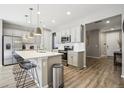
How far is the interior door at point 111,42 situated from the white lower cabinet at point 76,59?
525 cm

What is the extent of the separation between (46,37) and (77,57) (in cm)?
399

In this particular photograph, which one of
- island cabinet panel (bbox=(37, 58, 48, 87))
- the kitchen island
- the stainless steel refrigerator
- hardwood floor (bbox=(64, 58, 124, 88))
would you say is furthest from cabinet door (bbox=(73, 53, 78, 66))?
the stainless steel refrigerator

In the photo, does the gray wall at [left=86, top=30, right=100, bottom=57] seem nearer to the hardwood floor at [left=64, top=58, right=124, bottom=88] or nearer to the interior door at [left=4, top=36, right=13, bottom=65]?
the hardwood floor at [left=64, top=58, right=124, bottom=88]

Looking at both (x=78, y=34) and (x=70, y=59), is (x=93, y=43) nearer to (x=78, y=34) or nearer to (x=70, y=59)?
(x=78, y=34)

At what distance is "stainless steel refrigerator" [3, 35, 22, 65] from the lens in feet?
17.9

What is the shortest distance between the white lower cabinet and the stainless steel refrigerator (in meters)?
3.60

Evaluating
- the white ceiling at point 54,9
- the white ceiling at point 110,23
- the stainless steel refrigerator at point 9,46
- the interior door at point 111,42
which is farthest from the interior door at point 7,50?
the interior door at point 111,42

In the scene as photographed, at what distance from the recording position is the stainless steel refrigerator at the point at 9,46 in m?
5.45

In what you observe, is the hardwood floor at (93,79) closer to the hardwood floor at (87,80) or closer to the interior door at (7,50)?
the hardwood floor at (87,80)

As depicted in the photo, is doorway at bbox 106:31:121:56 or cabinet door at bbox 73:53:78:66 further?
doorway at bbox 106:31:121:56

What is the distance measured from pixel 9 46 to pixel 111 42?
341 inches

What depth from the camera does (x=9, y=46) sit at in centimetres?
564

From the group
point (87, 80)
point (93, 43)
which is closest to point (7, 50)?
point (87, 80)
